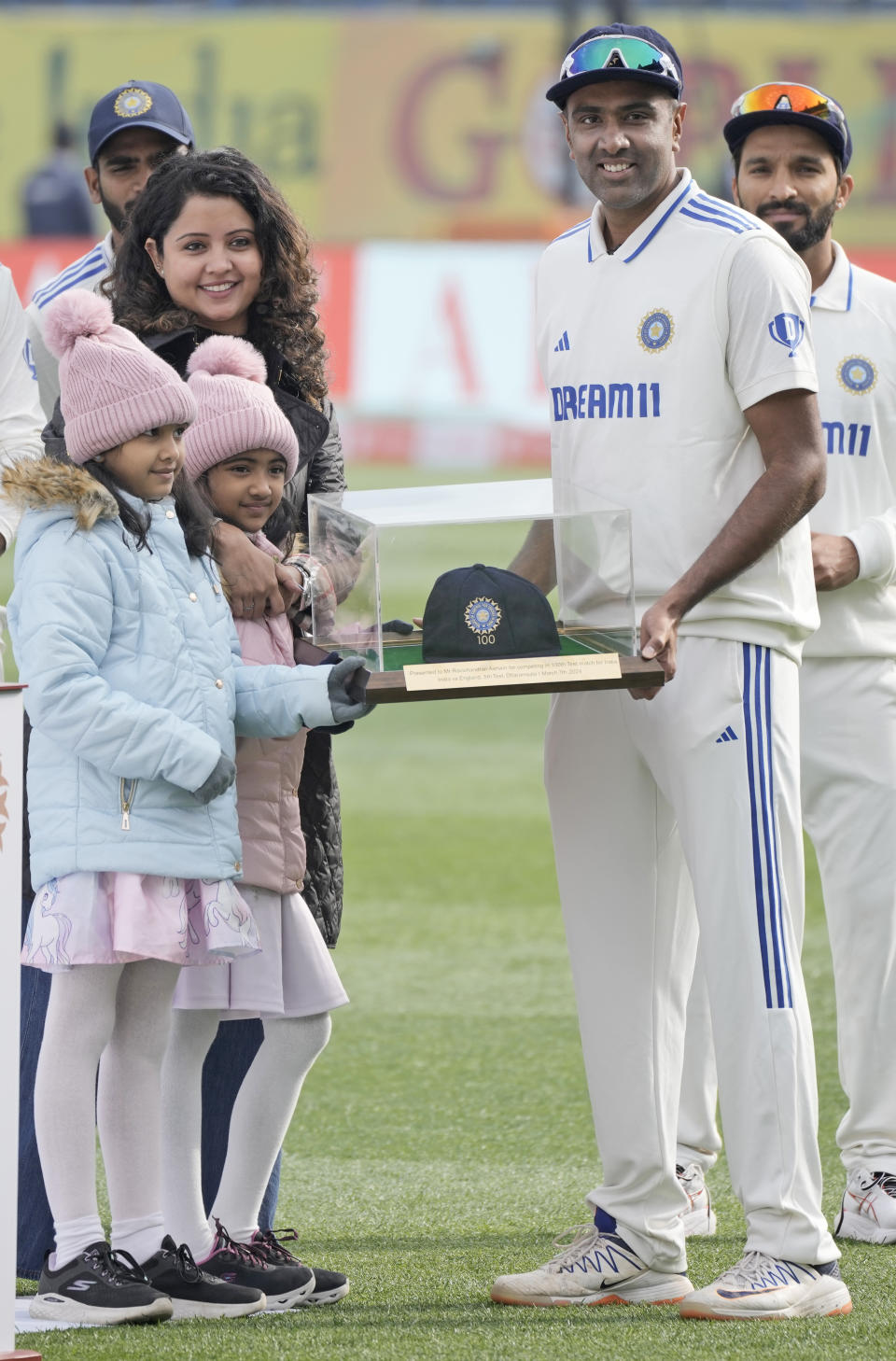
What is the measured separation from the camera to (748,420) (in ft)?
9.59

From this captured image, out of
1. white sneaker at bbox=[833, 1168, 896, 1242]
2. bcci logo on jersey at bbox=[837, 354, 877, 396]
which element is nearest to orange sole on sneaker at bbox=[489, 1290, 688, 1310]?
white sneaker at bbox=[833, 1168, 896, 1242]

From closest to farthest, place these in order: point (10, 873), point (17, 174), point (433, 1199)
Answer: point (10, 873) < point (433, 1199) < point (17, 174)

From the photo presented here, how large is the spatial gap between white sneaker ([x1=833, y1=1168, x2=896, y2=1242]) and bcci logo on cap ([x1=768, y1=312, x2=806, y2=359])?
154cm

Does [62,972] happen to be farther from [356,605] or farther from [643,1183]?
[643,1183]

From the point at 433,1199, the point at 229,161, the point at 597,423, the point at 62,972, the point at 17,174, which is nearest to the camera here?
the point at 62,972

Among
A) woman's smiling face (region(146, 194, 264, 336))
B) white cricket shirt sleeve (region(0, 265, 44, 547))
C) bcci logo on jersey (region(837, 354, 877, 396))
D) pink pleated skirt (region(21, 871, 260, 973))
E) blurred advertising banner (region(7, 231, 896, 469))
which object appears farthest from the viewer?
blurred advertising banner (region(7, 231, 896, 469))

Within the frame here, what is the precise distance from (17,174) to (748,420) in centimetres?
2476

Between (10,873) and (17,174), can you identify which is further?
(17,174)

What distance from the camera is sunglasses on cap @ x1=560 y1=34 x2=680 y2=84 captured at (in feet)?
9.58

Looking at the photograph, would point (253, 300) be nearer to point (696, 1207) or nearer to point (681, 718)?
point (681, 718)

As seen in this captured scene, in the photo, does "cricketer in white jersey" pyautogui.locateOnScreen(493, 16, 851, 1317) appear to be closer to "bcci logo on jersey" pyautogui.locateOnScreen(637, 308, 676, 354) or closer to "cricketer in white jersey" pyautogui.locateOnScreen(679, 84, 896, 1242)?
"bcci logo on jersey" pyautogui.locateOnScreen(637, 308, 676, 354)

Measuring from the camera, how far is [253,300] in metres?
3.25

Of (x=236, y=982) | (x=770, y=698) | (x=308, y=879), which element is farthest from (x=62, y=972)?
(x=770, y=698)

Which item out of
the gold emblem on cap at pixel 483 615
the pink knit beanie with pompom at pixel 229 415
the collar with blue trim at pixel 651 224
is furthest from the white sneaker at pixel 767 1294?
the collar with blue trim at pixel 651 224
